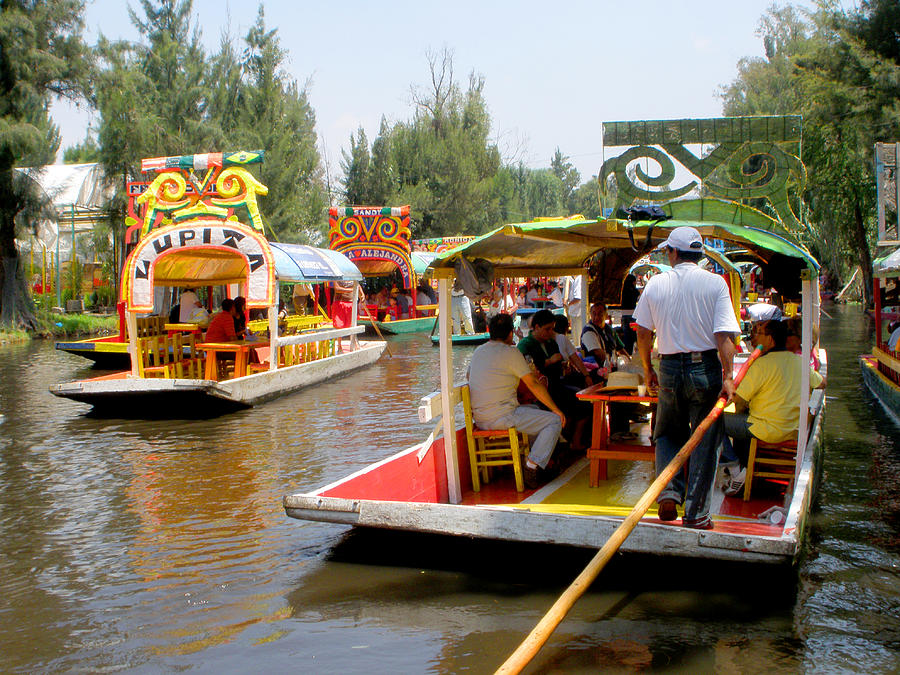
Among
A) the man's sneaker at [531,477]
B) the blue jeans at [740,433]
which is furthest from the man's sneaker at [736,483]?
the man's sneaker at [531,477]

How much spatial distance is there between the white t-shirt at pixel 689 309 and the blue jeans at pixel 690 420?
0.32 feet

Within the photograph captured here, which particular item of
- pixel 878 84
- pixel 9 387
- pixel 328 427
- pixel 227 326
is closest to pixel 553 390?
pixel 328 427

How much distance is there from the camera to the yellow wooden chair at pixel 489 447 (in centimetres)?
706

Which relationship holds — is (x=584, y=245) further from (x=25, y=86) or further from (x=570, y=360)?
(x=25, y=86)

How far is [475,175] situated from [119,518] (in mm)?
39794

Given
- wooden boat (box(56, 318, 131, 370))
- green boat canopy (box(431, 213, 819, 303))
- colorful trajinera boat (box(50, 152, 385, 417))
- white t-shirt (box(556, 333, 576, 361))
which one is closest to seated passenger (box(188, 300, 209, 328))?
colorful trajinera boat (box(50, 152, 385, 417))

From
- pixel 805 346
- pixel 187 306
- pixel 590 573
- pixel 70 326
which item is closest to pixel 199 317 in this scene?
pixel 187 306

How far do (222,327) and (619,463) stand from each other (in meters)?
8.38

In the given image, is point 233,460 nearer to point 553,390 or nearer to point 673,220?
point 553,390

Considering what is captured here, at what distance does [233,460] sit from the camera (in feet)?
33.8

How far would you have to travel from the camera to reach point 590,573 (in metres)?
4.26

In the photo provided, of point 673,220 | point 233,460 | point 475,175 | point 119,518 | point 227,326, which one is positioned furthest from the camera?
point 475,175

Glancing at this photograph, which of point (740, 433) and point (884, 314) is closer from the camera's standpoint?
point (740, 433)

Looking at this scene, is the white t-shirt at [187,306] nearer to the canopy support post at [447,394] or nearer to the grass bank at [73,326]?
the canopy support post at [447,394]
